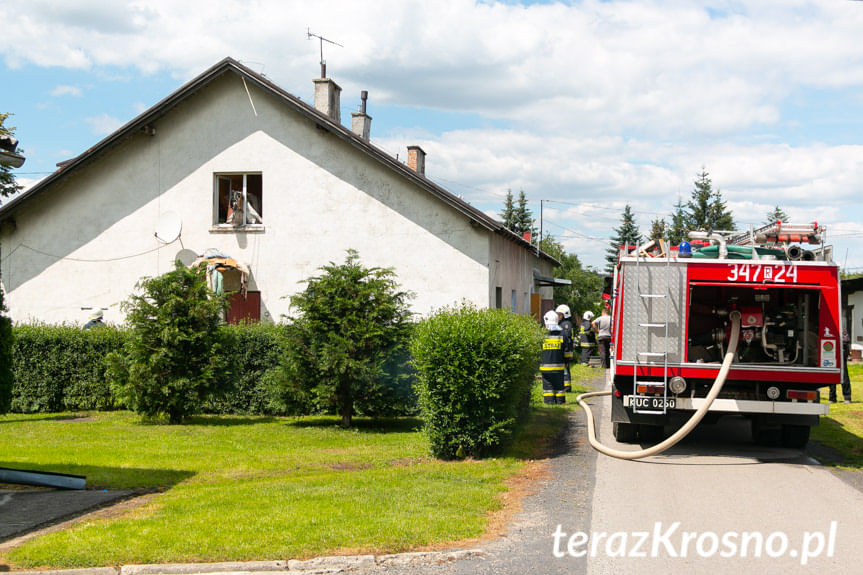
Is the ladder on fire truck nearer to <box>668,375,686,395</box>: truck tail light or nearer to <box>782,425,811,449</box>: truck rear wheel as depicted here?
<box>668,375,686,395</box>: truck tail light

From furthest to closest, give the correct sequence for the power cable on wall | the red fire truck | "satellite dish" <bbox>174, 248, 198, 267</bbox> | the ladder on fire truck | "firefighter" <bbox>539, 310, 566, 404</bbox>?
the power cable on wall < "satellite dish" <bbox>174, 248, 198, 267</bbox> < "firefighter" <bbox>539, 310, 566, 404</bbox> < the ladder on fire truck < the red fire truck

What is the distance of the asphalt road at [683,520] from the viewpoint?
594cm

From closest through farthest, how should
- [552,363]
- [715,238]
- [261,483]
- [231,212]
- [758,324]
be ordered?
1. [261,483]
2. [758,324]
3. [715,238]
4. [552,363]
5. [231,212]

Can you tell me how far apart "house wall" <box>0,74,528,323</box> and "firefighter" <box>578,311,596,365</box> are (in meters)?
3.50

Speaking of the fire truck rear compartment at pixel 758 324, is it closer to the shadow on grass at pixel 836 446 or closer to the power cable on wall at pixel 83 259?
the shadow on grass at pixel 836 446

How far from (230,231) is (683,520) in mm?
15128

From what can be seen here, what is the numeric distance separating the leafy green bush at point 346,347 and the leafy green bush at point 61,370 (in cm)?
521

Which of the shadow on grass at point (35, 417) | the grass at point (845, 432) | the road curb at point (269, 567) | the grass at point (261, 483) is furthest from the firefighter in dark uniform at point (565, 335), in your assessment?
the road curb at point (269, 567)

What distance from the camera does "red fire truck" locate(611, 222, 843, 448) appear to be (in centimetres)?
1011

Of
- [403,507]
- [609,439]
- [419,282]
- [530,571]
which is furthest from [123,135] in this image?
[530,571]

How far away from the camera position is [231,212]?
20.2 meters

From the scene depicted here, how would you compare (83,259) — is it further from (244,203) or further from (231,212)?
(244,203)

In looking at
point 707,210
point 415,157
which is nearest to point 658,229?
point 707,210

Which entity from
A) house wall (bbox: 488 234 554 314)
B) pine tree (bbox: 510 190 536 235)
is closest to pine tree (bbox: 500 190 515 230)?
pine tree (bbox: 510 190 536 235)
